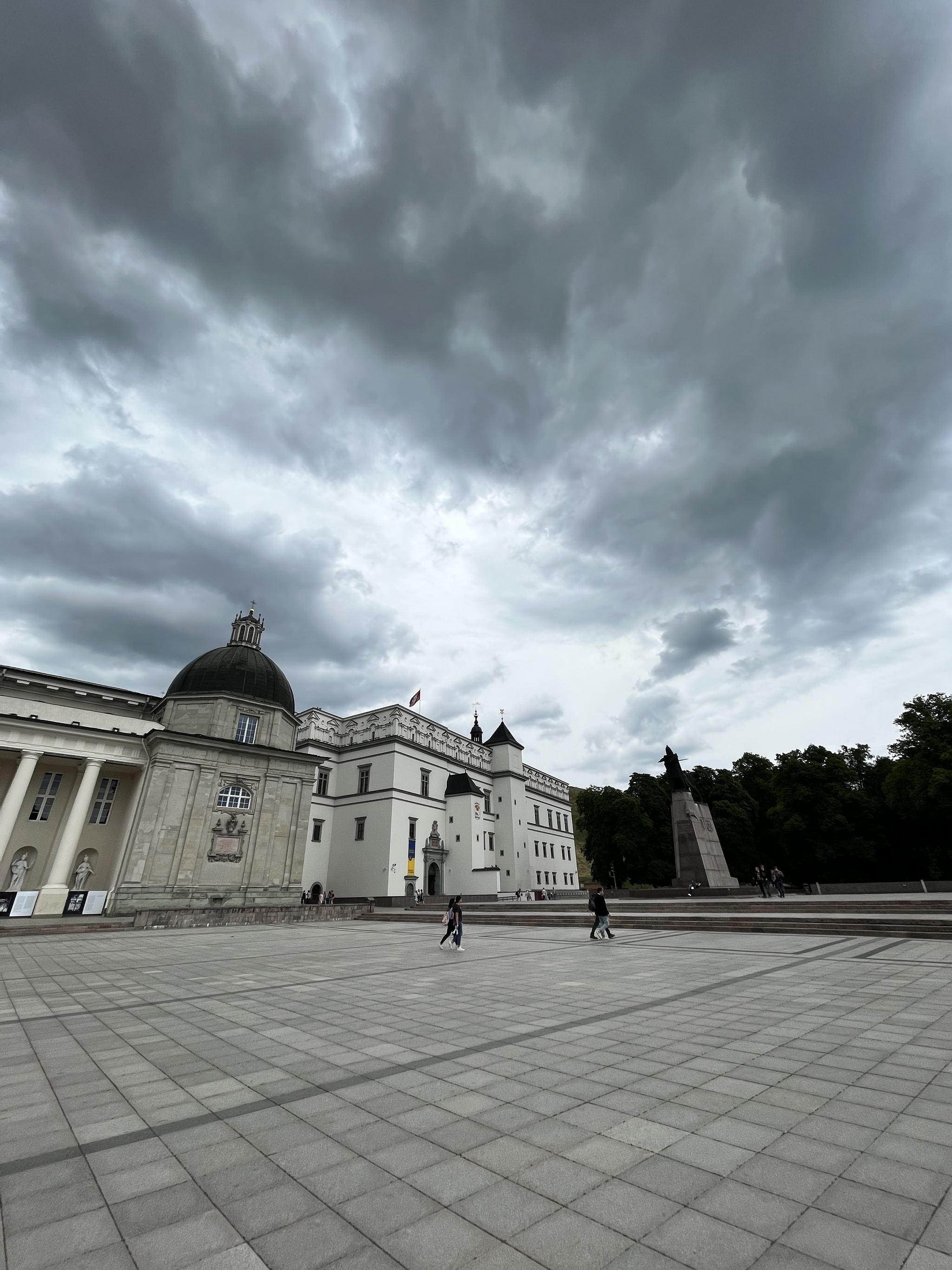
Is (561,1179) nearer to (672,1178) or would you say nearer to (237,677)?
(672,1178)

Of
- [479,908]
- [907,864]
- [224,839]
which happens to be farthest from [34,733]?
[907,864]

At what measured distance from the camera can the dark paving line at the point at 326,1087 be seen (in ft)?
12.9

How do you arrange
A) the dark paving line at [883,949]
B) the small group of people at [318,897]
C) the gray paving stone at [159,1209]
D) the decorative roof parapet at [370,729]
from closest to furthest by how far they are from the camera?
the gray paving stone at [159,1209] → the dark paving line at [883,949] → the small group of people at [318,897] → the decorative roof parapet at [370,729]

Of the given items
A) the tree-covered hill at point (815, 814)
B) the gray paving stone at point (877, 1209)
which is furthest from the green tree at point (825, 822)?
the gray paving stone at point (877, 1209)

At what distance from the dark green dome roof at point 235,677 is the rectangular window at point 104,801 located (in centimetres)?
684

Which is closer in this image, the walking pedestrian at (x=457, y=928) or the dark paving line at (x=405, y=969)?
the dark paving line at (x=405, y=969)

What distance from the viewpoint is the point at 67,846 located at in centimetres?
3117

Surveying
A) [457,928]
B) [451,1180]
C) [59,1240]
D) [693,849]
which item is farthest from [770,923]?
[59,1240]

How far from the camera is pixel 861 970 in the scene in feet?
34.6

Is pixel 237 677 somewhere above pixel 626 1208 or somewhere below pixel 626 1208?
above

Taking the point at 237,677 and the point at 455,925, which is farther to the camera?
the point at 237,677

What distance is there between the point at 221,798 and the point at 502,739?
1379 inches

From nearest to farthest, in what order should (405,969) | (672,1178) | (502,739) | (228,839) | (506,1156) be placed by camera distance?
(672,1178) < (506,1156) < (405,969) < (228,839) < (502,739)

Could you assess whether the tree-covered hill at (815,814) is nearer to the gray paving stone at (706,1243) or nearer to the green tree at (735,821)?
the green tree at (735,821)
